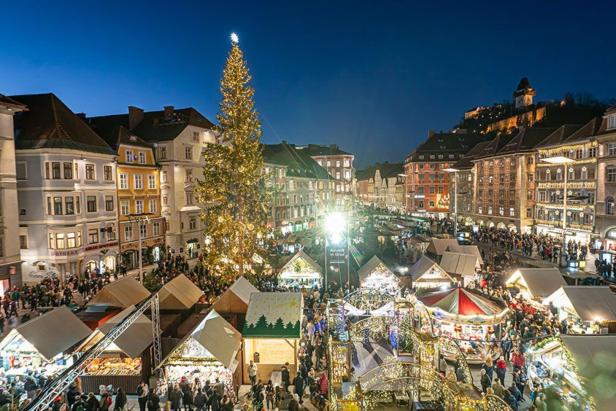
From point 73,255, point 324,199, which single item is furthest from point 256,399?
point 324,199

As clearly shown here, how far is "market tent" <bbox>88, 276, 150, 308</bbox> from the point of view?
1836 cm

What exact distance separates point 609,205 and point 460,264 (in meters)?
20.7

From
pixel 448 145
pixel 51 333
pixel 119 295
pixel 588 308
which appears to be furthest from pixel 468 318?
pixel 448 145

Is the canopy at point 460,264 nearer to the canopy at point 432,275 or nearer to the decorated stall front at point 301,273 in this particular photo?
the canopy at point 432,275

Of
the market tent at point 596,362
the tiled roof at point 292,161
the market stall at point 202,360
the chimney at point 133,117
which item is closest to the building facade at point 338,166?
the tiled roof at point 292,161

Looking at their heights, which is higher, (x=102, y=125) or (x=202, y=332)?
(x=102, y=125)

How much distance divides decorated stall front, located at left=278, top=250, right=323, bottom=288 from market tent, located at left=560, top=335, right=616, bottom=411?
51.8 ft

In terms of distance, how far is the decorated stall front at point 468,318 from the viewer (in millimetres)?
16656

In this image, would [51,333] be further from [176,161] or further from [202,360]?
[176,161]

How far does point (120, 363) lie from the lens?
1468 centimetres

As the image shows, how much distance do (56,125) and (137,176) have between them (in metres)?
8.36

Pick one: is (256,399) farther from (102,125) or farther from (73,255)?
(102,125)

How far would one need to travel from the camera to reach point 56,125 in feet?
95.6

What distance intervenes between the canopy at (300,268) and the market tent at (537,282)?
11501mm
